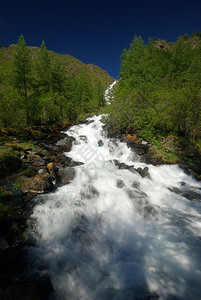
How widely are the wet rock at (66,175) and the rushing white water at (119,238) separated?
A: 32cm

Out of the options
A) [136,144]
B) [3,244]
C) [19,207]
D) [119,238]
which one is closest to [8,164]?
[19,207]

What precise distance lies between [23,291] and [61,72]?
25404 mm

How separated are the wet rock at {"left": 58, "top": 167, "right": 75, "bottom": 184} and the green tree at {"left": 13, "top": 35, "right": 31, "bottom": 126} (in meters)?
9.87

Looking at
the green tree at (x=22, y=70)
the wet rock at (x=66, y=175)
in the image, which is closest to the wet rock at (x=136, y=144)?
the wet rock at (x=66, y=175)

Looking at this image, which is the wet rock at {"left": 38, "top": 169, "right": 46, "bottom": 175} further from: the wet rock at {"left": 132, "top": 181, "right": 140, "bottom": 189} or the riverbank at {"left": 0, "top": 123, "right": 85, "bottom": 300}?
the wet rock at {"left": 132, "top": 181, "right": 140, "bottom": 189}

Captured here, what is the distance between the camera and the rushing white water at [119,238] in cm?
298

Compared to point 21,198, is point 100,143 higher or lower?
higher

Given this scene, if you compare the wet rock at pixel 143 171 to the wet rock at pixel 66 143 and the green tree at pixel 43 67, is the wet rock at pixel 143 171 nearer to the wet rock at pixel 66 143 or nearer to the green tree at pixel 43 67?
the wet rock at pixel 66 143

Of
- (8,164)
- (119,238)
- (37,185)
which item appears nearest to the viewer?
(119,238)

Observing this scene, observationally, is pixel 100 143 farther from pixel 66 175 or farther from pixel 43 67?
pixel 43 67

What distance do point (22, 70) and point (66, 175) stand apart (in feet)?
42.6

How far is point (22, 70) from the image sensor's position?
13.0m

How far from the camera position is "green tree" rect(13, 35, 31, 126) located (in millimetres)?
12547

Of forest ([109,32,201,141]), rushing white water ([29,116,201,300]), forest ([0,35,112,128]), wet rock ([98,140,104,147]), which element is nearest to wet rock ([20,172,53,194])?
rushing white water ([29,116,201,300])
